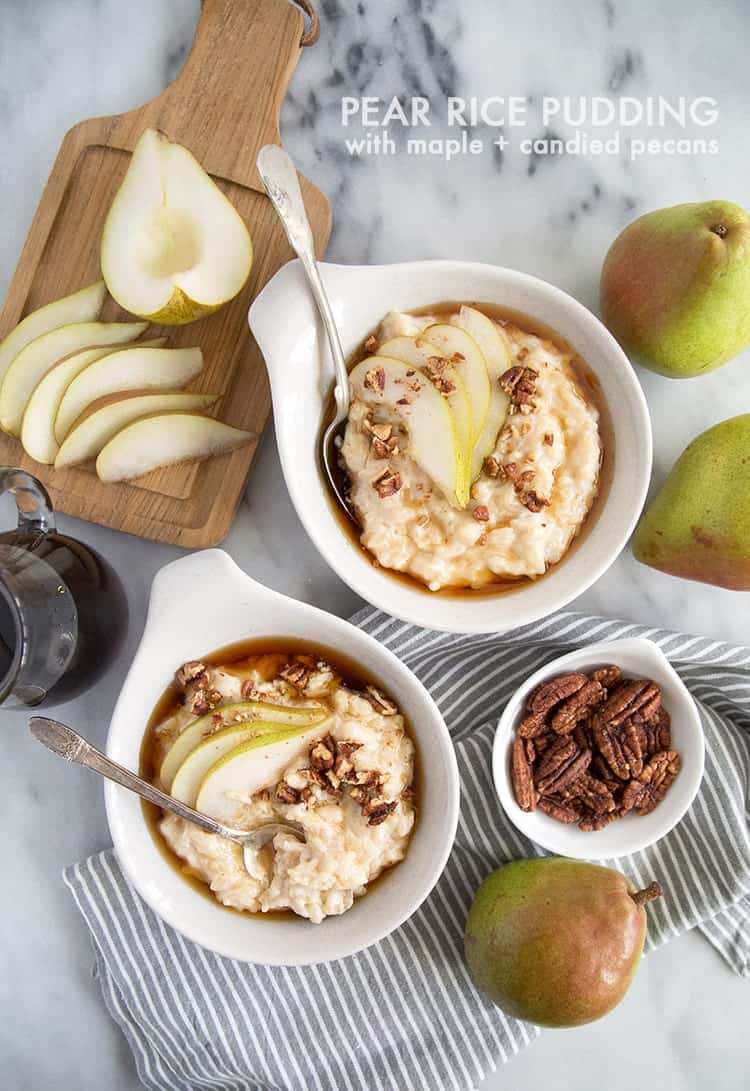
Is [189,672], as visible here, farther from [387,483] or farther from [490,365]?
[490,365]

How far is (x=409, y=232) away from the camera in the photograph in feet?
5.88

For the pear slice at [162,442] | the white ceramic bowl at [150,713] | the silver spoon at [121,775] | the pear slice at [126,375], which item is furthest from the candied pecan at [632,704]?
the pear slice at [126,375]

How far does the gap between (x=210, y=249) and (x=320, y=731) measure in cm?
84

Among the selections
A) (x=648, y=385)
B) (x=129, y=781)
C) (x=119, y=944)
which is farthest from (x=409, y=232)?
(x=119, y=944)

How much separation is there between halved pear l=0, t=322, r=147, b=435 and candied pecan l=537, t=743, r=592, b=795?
108 centimetres

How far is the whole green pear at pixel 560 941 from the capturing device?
1.52 metres

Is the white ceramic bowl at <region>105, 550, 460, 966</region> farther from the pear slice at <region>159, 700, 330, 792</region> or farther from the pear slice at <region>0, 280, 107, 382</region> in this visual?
the pear slice at <region>0, 280, 107, 382</region>

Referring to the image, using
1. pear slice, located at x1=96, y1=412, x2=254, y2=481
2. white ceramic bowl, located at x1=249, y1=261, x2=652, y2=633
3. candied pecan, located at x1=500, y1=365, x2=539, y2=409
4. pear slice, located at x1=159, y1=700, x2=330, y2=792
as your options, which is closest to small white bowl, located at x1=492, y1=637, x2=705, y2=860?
white ceramic bowl, located at x1=249, y1=261, x2=652, y2=633

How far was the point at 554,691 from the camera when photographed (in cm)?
164

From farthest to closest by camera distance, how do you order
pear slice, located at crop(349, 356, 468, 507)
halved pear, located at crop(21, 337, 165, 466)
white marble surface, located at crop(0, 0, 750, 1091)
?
1. white marble surface, located at crop(0, 0, 750, 1091)
2. halved pear, located at crop(21, 337, 165, 466)
3. pear slice, located at crop(349, 356, 468, 507)

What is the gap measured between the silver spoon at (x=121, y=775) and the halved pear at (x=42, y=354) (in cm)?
58

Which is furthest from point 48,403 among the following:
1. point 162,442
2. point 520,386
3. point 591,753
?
point 591,753

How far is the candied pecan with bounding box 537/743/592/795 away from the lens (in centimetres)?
163

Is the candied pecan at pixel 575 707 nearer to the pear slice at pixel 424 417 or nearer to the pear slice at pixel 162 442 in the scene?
the pear slice at pixel 424 417
